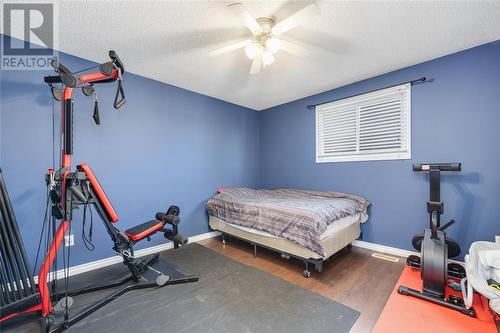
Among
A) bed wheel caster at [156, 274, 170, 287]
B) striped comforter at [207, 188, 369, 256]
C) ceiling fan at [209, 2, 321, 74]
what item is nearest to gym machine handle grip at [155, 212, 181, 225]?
bed wheel caster at [156, 274, 170, 287]

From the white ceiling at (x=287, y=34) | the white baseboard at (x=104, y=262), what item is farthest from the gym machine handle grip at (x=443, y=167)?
the white baseboard at (x=104, y=262)

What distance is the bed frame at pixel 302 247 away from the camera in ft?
7.04

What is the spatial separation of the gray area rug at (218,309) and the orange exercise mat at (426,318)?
23 centimetres

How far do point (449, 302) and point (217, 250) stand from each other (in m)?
2.41

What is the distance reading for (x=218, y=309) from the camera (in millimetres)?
1672

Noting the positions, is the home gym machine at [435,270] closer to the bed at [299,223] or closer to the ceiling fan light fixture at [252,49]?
the bed at [299,223]

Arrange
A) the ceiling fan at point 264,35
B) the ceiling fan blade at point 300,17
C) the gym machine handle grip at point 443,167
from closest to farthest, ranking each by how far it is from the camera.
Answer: the ceiling fan blade at point 300,17 → the ceiling fan at point 264,35 → the gym machine handle grip at point 443,167

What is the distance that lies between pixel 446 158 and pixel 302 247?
1.95m

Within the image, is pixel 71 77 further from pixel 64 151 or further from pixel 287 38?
pixel 287 38

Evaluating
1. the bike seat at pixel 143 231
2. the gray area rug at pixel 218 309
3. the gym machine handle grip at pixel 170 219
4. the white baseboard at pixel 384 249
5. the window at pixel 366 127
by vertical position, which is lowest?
the gray area rug at pixel 218 309

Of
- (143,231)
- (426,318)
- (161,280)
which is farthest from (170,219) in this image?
(426,318)

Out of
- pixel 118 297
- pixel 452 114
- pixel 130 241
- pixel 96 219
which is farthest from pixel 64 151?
pixel 452 114

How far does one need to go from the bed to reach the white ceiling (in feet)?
5.77

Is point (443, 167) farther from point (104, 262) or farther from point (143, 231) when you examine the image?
point (104, 262)
